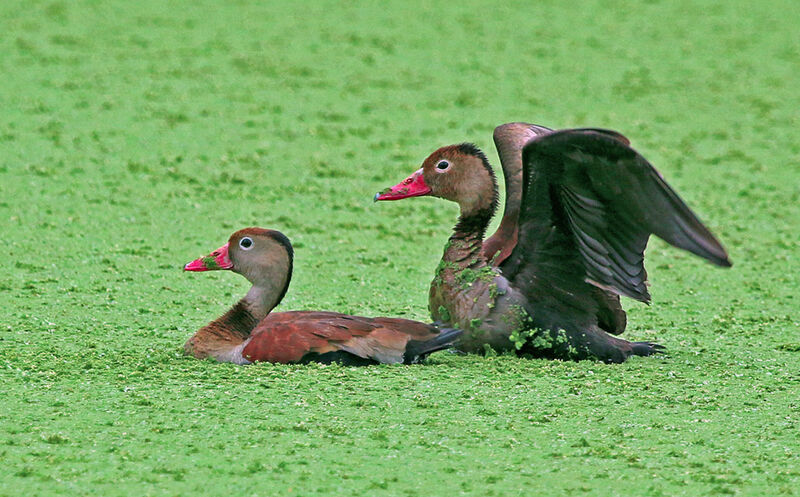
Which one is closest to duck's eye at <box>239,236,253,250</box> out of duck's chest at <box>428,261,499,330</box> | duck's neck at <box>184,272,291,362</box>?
duck's neck at <box>184,272,291,362</box>

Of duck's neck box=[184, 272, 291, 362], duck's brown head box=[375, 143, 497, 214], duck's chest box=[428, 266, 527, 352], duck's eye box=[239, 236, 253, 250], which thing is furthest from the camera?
duck's brown head box=[375, 143, 497, 214]

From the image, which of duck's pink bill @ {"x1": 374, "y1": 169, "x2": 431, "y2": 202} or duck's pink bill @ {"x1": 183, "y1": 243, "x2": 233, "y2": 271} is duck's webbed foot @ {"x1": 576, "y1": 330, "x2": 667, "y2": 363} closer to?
duck's pink bill @ {"x1": 374, "y1": 169, "x2": 431, "y2": 202}

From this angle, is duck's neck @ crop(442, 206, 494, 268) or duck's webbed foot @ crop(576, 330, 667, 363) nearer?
duck's webbed foot @ crop(576, 330, 667, 363)

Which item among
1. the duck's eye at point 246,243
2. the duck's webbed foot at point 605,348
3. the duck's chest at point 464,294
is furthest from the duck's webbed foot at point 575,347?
the duck's eye at point 246,243

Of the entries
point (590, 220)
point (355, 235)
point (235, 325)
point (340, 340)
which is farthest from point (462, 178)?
point (355, 235)

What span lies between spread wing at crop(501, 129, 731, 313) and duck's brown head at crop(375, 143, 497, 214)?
0.33 metres

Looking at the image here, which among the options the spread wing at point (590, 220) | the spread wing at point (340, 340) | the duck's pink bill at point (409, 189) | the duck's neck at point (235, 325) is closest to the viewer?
the spread wing at point (590, 220)

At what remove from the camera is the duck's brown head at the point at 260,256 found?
5352 millimetres

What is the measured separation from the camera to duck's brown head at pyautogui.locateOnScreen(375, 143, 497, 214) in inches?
221

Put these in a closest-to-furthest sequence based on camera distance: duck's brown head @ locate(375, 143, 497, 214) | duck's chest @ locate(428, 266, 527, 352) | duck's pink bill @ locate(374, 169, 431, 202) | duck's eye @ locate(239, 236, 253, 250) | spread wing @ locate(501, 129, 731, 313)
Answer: spread wing @ locate(501, 129, 731, 313)
duck's chest @ locate(428, 266, 527, 352)
duck's eye @ locate(239, 236, 253, 250)
duck's brown head @ locate(375, 143, 497, 214)
duck's pink bill @ locate(374, 169, 431, 202)

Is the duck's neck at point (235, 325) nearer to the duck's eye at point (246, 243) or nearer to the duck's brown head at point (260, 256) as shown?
the duck's brown head at point (260, 256)

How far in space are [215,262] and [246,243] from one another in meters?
0.18

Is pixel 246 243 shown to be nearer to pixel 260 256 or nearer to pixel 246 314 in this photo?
pixel 260 256

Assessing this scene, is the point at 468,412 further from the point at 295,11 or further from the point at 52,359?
the point at 295,11
